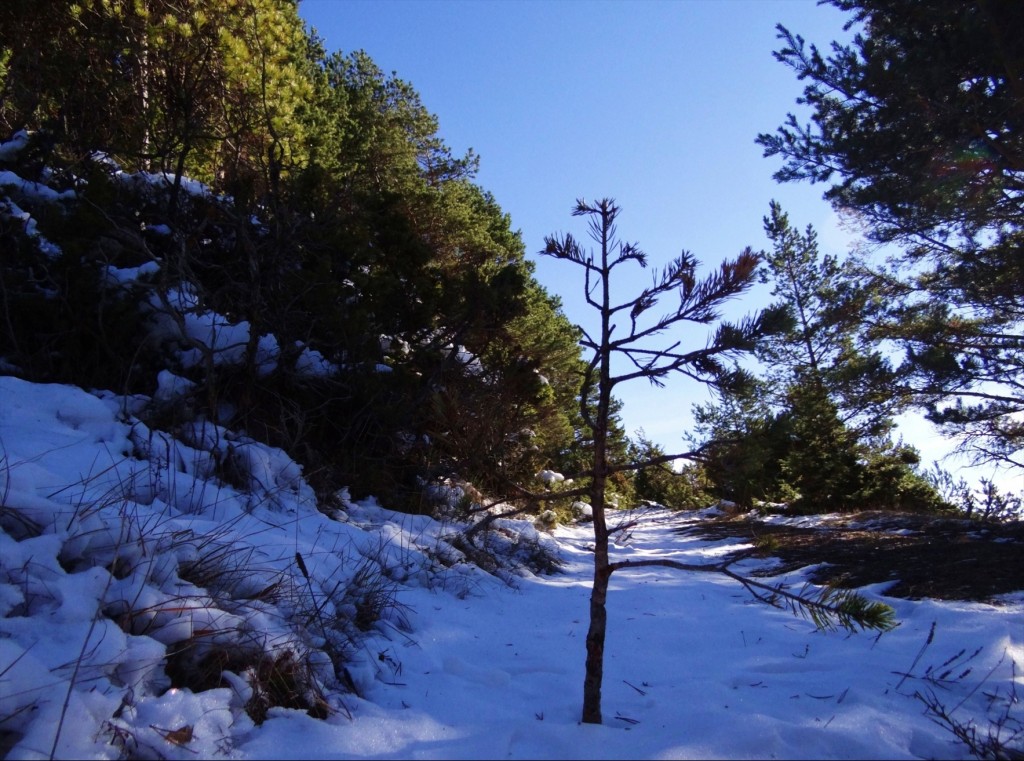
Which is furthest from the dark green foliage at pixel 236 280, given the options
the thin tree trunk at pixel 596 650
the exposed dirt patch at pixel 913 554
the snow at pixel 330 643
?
the exposed dirt patch at pixel 913 554

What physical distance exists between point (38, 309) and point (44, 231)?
26.4 inches

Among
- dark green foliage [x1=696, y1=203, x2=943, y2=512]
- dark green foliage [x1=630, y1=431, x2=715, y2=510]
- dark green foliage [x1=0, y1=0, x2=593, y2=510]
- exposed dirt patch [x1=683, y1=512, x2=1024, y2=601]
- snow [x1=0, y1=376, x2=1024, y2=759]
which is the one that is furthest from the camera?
dark green foliage [x1=630, y1=431, x2=715, y2=510]

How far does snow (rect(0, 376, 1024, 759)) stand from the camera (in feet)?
5.81

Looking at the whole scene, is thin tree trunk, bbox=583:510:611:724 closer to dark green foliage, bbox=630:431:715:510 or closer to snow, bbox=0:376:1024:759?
snow, bbox=0:376:1024:759

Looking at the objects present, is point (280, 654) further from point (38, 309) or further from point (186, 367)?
point (38, 309)

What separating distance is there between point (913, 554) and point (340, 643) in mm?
4921

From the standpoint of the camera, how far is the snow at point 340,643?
5.81 ft

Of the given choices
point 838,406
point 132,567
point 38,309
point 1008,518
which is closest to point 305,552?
point 132,567

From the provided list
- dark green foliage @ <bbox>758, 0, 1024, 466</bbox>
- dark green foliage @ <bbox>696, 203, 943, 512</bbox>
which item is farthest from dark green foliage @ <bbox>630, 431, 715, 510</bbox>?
dark green foliage @ <bbox>758, 0, 1024, 466</bbox>

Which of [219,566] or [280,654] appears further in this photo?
[219,566]

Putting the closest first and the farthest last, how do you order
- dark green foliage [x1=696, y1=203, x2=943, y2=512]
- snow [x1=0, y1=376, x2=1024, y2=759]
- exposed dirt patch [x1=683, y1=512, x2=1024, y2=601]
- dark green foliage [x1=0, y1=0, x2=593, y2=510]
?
snow [x1=0, y1=376, x2=1024, y2=759] < exposed dirt patch [x1=683, y1=512, x2=1024, y2=601] < dark green foliage [x1=0, y1=0, x2=593, y2=510] < dark green foliage [x1=696, y1=203, x2=943, y2=512]

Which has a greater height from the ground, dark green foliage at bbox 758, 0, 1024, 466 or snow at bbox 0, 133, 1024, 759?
dark green foliage at bbox 758, 0, 1024, 466

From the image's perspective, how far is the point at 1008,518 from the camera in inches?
292

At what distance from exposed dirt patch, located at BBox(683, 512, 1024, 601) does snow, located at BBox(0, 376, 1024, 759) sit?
325 millimetres
